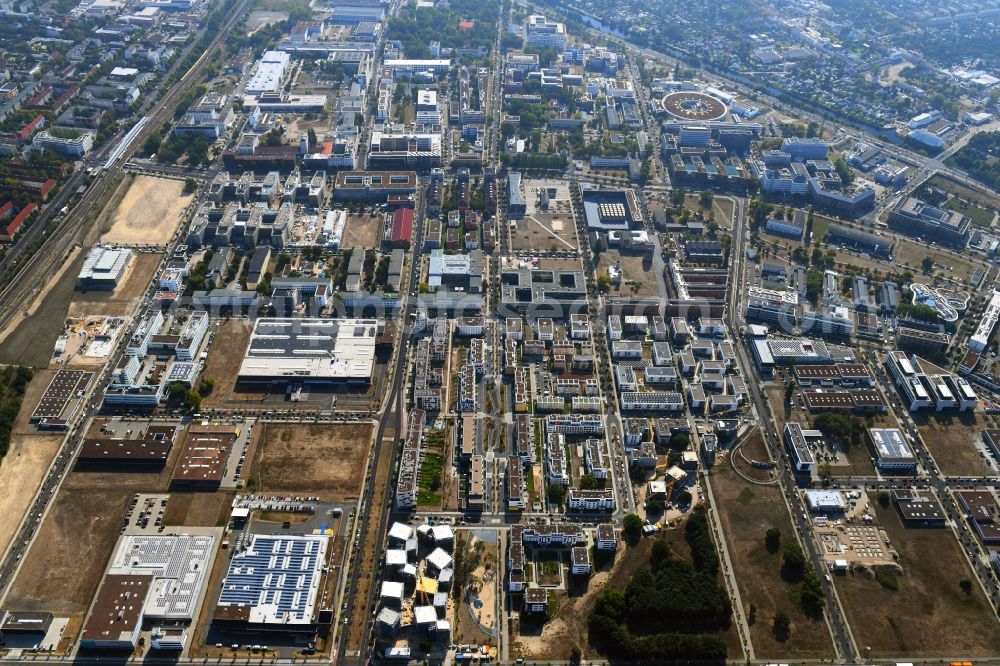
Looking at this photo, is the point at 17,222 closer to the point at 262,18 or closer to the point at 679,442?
the point at 262,18

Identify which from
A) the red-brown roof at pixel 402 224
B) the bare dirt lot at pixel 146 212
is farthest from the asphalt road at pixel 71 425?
the red-brown roof at pixel 402 224

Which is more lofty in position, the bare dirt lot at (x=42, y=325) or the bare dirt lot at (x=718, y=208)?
the bare dirt lot at (x=718, y=208)

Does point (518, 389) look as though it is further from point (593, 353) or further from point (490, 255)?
point (490, 255)

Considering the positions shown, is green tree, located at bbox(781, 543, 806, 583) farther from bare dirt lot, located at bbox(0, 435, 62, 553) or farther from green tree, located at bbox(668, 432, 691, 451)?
bare dirt lot, located at bbox(0, 435, 62, 553)

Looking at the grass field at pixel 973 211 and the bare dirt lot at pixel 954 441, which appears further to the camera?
the grass field at pixel 973 211

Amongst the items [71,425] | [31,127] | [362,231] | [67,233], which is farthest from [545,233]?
[31,127]

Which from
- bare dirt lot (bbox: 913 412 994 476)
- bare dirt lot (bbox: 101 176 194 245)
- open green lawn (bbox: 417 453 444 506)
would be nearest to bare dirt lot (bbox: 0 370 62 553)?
bare dirt lot (bbox: 101 176 194 245)

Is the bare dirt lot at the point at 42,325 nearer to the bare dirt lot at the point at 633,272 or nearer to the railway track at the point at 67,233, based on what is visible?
the railway track at the point at 67,233
